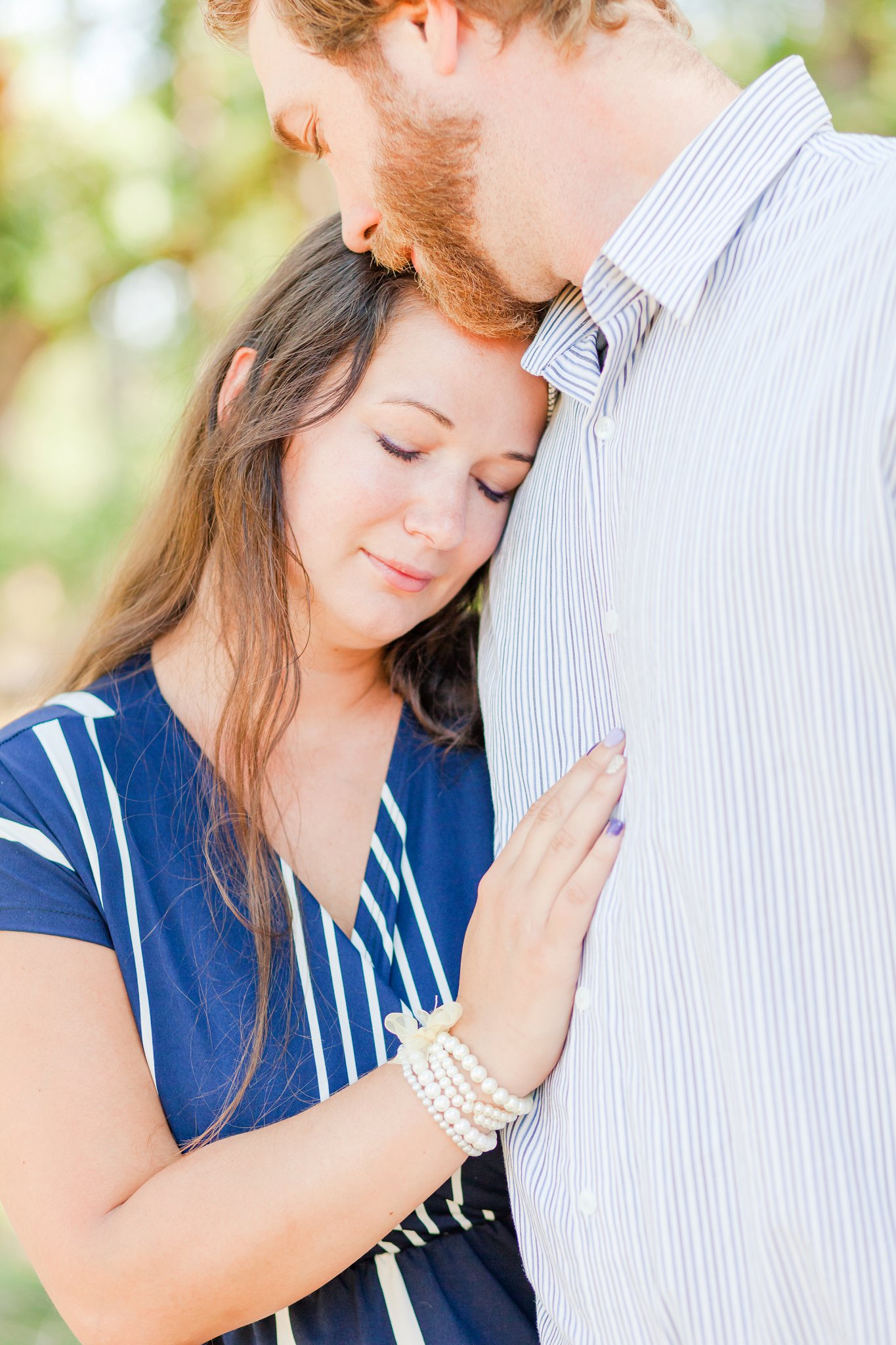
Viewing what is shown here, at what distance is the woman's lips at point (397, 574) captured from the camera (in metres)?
1.66

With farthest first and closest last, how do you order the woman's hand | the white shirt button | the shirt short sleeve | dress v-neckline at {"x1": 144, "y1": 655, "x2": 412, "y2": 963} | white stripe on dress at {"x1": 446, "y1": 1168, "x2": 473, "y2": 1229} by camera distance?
dress v-neckline at {"x1": 144, "y1": 655, "x2": 412, "y2": 963} → white stripe on dress at {"x1": 446, "y1": 1168, "x2": 473, "y2": 1229} → the shirt short sleeve → the woman's hand → the white shirt button

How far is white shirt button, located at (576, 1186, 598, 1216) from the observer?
1.17 meters

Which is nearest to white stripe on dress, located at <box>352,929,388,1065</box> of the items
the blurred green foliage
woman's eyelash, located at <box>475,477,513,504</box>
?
woman's eyelash, located at <box>475,477,513,504</box>

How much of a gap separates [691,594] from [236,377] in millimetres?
1037

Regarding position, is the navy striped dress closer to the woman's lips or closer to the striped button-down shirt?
the striped button-down shirt

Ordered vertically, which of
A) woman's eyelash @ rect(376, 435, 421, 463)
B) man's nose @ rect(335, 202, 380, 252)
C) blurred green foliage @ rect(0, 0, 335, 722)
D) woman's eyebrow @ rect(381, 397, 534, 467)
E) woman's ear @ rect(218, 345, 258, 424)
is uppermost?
man's nose @ rect(335, 202, 380, 252)

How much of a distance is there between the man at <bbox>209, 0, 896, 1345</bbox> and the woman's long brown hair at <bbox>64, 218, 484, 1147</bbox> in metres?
0.21

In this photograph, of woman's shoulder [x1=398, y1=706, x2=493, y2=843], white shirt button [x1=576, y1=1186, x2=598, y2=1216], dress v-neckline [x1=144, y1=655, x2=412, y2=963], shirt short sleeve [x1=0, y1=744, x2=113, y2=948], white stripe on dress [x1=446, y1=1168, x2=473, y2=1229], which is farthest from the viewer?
woman's shoulder [x1=398, y1=706, x2=493, y2=843]

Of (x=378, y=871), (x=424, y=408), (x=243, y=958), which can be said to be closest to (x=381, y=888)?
(x=378, y=871)

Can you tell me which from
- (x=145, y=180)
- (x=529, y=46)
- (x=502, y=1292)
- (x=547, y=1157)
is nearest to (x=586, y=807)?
(x=547, y=1157)

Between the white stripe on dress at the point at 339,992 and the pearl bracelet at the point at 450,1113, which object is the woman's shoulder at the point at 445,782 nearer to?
the white stripe on dress at the point at 339,992

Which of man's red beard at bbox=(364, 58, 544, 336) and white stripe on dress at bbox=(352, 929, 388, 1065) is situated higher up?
man's red beard at bbox=(364, 58, 544, 336)

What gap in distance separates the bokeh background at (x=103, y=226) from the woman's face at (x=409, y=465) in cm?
468

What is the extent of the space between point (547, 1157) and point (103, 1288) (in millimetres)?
538
